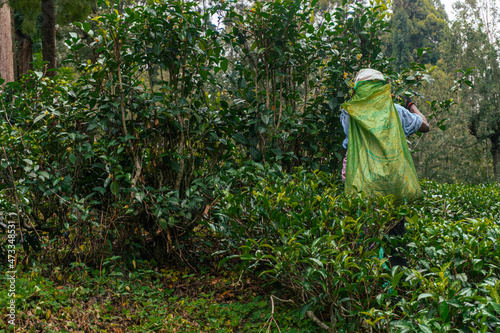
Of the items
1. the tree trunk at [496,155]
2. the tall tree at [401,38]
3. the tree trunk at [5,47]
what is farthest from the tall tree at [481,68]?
the tree trunk at [5,47]

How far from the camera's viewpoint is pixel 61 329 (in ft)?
7.73

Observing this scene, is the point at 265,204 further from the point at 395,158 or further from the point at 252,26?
the point at 252,26

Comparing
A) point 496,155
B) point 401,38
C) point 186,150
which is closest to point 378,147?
point 186,150

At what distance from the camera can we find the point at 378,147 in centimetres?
256

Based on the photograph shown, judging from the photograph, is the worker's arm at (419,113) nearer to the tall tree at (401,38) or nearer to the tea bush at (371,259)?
the tea bush at (371,259)

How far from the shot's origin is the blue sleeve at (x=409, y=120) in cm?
283


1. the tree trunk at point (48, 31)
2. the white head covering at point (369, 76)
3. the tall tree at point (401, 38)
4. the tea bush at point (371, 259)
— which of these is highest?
the tall tree at point (401, 38)

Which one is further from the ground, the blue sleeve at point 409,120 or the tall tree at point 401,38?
the tall tree at point 401,38

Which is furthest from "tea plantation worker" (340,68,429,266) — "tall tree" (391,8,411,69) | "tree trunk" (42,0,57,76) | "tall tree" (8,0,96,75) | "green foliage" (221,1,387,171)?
"tall tree" (391,8,411,69)

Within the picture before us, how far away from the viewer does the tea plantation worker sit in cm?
251

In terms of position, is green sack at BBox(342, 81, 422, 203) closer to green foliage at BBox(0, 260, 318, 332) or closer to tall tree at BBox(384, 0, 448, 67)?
green foliage at BBox(0, 260, 318, 332)

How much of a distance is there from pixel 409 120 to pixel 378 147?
0.48 m

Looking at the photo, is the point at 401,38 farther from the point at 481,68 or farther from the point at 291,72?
the point at 291,72

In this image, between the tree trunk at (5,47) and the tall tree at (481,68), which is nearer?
the tree trunk at (5,47)
